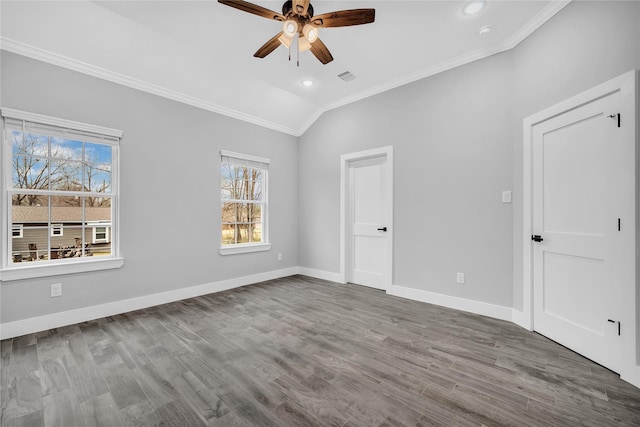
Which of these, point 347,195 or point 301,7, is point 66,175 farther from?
point 347,195

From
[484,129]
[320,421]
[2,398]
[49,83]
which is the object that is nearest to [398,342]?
[320,421]

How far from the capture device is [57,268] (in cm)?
283

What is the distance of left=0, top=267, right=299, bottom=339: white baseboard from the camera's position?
2.64m

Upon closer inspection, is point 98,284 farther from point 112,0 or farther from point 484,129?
point 484,129

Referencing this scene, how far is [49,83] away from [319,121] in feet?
11.9

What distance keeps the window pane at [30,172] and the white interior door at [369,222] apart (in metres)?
3.92

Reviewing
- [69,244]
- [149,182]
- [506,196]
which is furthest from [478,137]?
[69,244]

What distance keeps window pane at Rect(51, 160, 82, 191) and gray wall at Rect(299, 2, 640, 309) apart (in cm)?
372

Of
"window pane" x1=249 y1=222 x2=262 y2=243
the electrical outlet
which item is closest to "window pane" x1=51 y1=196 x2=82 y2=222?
the electrical outlet

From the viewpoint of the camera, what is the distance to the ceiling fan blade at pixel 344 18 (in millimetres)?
2207

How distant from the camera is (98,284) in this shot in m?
3.10

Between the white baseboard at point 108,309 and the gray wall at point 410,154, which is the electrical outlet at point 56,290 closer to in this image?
the gray wall at point 410,154

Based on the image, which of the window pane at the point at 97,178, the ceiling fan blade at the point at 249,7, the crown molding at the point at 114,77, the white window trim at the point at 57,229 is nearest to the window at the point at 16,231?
the white window trim at the point at 57,229

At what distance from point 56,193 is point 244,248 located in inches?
94.3
